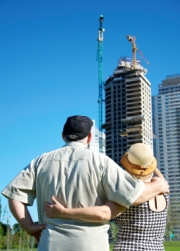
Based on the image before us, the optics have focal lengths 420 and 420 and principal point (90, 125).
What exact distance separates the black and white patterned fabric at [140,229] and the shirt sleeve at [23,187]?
581 mm

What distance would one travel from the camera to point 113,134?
99.3m

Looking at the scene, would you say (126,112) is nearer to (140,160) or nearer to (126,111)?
(126,111)

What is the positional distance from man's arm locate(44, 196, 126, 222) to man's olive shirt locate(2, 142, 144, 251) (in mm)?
33

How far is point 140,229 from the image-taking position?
2432 mm

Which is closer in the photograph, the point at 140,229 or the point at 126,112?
the point at 140,229

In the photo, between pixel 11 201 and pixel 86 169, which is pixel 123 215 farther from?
pixel 11 201

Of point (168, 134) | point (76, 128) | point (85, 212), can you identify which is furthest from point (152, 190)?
point (168, 134)

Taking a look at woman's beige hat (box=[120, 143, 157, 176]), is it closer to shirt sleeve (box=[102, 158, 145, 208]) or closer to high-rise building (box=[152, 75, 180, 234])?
shirt sleeve (box=[102, 158, 145, 208])

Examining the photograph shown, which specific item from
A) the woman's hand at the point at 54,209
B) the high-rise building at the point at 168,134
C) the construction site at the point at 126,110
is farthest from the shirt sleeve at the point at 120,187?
the high-rise building at the point at 168,134

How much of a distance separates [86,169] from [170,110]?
116562mm

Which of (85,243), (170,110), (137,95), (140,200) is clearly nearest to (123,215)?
(140,200)

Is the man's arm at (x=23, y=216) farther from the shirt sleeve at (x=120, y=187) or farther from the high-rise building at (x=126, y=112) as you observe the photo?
the high-rise building at (x=126, y=112)

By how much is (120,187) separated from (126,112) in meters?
96.2

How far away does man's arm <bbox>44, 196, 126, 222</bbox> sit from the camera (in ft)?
6.72
